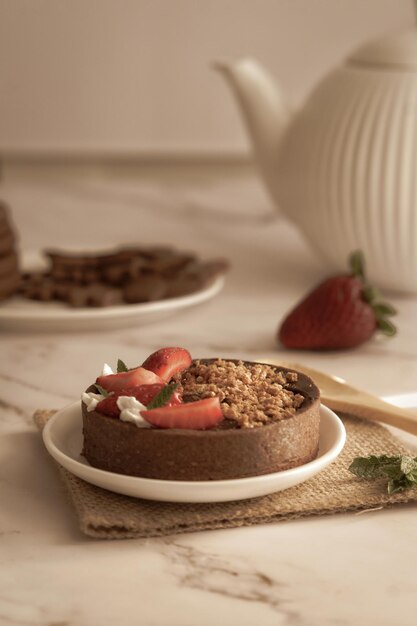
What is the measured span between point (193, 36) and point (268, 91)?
0.76 m

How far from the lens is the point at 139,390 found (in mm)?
803

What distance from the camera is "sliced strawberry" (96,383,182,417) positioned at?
2.61 feet

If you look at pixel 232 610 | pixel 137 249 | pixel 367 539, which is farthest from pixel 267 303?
pixel 232 610

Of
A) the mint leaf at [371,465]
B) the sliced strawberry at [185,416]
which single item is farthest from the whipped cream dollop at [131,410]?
the mint leaf at [371,465]

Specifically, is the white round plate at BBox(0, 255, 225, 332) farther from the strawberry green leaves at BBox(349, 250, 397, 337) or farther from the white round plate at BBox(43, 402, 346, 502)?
the white round plate at BBox(43, 402, 346, 502)

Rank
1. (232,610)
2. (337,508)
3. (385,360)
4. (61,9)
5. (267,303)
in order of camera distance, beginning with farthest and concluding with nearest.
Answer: (61,9), (267,303), (385,360), (337,508), (232,610)

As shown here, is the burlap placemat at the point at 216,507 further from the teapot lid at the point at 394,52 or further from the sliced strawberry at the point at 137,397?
the teapot lid at the point at 394,52

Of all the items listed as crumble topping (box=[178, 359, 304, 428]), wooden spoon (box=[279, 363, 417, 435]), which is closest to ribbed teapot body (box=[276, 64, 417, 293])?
wooden spoon (box=[279, 363, 417, 435])

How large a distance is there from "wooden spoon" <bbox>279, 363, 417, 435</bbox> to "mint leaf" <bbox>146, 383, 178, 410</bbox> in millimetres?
223

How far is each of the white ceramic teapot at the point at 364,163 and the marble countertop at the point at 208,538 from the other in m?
0.09

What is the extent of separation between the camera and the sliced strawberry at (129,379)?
822mm

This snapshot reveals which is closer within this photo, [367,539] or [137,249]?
[367,539]

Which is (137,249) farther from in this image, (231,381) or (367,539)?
(367,539)

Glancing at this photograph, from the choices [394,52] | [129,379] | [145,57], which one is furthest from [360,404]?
[145,57]
